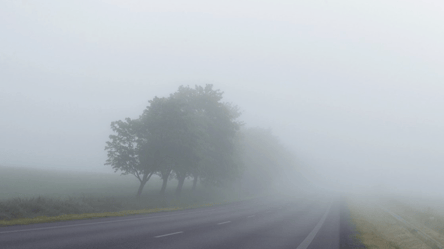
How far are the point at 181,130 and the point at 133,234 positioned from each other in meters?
21.7

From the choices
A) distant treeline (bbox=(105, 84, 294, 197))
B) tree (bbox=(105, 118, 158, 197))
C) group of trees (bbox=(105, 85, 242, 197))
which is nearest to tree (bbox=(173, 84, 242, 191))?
distant treeline (bbox=(105, 84, 294, 197))

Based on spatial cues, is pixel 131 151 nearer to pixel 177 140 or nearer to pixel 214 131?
pixel 177 140

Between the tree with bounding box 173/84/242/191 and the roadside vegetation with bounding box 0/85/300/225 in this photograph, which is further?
the tree with bounding box 173/84/242/191

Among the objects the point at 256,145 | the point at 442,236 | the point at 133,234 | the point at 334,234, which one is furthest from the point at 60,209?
the point at 256,145

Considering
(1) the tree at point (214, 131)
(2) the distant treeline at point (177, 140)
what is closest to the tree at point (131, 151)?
(2) the distant treeline at point (177, 140)

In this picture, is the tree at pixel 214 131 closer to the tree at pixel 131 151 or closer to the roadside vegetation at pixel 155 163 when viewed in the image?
the roadside vegetation at pixel 155 163

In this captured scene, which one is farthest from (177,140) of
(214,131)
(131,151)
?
(214,131)

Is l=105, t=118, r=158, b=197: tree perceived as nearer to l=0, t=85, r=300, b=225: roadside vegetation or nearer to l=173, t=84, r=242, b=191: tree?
l=0, t=85, r=300, b=225: roadside vegetation

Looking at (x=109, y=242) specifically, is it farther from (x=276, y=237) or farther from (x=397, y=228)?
(x=397, y=228)

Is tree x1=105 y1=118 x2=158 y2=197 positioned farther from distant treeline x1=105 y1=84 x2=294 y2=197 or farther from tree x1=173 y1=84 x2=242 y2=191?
tree x1=173 y1=84 x2=242 y2=191

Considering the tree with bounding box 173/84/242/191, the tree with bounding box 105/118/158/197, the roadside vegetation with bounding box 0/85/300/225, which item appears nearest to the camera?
the roadside vegetation with bounding box 0/85/300/225

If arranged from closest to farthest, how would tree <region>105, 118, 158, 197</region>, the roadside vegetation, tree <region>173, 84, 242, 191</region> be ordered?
the roadside vegetation
tree <region>105, 118, 158, 197</region>
tree <region>173, 84, 242, 191</region>

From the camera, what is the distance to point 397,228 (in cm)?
2458

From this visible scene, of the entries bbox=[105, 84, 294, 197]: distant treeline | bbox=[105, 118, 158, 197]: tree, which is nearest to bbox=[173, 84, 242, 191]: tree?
bbox=[105, 84, 294, 197]: distant treeline
